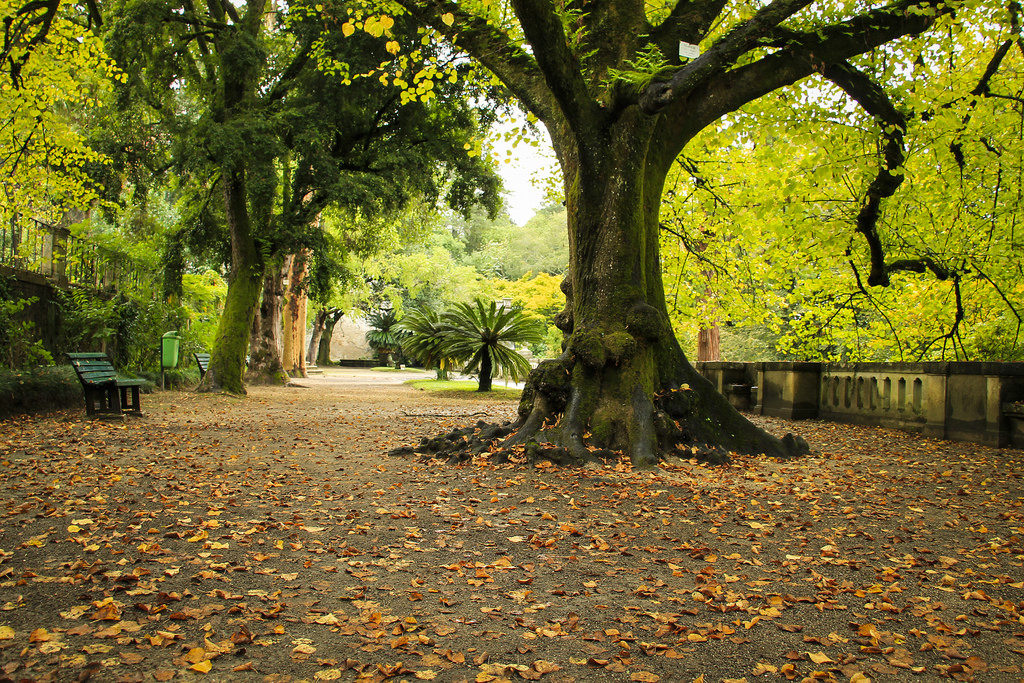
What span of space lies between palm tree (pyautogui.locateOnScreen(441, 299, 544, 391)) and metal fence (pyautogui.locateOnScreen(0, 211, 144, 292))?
7.13 m

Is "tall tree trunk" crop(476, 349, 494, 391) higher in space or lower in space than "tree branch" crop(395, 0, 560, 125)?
lower

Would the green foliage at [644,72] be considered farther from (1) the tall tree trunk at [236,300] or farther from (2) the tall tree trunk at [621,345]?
(1) the tall tree trunk at [236,300]

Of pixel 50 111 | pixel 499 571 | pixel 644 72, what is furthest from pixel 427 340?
pixel 499 571

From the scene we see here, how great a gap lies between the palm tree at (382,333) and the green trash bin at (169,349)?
28558mm

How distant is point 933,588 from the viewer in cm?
336

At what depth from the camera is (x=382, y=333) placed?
140ft

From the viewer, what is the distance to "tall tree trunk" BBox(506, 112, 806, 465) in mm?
6449

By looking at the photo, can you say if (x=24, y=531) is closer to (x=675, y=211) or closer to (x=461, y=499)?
(x=461, y=499)

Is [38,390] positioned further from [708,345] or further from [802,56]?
[708,345]

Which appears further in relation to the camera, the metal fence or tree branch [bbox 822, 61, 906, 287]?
the metal fence

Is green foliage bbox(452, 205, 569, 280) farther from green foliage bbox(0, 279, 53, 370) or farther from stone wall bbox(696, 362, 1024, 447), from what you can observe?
green foliage bbox(0, 279, 53, 370)

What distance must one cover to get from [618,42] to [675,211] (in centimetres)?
614

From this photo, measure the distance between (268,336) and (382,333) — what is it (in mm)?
24254

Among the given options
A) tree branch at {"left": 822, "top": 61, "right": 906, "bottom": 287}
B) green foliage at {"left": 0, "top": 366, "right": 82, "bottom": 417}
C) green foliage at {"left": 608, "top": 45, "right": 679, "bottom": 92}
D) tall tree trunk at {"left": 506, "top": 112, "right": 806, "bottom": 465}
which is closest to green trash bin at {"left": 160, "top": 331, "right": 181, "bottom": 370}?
green foliage at {"left": 0, "top": 366, "right": 82, "bottom": 417}
